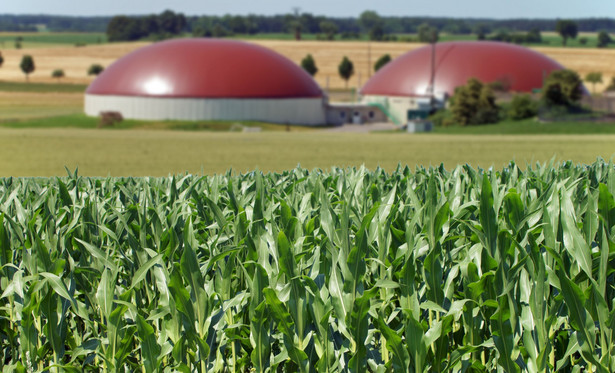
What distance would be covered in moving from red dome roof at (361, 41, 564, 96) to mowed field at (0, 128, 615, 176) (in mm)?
24904

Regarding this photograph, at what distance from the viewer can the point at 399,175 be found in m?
10.4

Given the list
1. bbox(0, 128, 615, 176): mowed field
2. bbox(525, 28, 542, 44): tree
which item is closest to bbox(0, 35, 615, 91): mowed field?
bbox(525, 28, 542, 44): tree

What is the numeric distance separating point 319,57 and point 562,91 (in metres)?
89.9

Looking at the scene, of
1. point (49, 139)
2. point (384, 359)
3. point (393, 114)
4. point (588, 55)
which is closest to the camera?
point (384, 359)

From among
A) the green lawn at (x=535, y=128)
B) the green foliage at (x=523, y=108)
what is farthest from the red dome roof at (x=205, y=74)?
the green foliage at (x=523, y=108)

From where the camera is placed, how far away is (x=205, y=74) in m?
68.1

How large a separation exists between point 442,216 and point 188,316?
208cm

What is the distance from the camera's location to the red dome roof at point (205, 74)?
6694cm

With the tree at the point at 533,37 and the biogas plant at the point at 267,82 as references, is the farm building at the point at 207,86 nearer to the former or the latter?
the biogas plant at the point at 267,82

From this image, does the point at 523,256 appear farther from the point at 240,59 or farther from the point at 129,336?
the point at 240,59

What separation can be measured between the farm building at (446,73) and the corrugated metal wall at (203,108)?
38.7ft

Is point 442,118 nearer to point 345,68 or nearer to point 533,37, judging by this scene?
point 345,68

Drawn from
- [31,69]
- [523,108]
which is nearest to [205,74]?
[523,108]

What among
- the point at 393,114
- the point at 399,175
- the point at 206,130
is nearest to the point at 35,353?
the point at 399,175
